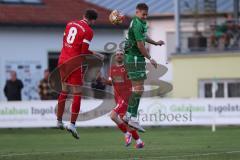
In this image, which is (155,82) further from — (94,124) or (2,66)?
(2,66)

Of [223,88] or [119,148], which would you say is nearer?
[119,148]

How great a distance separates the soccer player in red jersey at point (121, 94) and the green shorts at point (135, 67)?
409 millimetres

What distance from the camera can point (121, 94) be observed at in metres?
19.5

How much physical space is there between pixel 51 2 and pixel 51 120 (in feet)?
42.9

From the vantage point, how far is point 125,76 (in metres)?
19.7

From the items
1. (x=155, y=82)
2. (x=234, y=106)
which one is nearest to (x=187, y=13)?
(x=234, y=106)

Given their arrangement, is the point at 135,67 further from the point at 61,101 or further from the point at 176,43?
the point at 176,43

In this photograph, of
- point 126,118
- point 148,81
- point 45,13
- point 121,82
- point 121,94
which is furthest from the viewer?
point 45,13

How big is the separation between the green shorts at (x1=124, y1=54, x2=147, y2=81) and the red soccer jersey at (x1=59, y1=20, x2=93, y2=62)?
3.16 ft

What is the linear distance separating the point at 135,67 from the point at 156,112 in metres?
12.0

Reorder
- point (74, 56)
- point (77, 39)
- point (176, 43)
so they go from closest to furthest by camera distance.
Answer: point (77, 39) → point (74, 56) → point (176, 43)

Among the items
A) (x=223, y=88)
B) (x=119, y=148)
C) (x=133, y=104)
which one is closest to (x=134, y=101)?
(x=133, y=104)

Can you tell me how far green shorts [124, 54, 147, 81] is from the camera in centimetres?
1870

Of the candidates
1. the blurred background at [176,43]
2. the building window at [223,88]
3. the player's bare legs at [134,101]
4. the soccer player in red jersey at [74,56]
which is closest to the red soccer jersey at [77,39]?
the soccer player in red jersey at [74,56]
